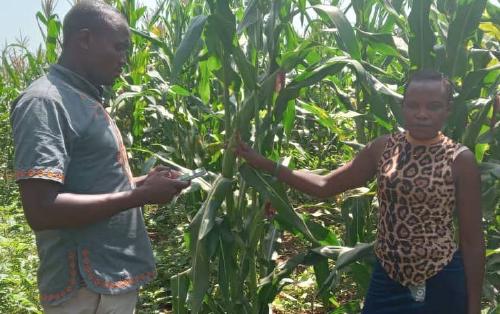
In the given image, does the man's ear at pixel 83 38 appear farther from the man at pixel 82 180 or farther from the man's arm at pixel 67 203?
the man's arm at pixel 67 203

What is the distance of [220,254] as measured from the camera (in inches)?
76.2

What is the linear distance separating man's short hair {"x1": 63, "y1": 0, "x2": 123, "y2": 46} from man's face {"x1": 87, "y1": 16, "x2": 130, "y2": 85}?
17 millimetres

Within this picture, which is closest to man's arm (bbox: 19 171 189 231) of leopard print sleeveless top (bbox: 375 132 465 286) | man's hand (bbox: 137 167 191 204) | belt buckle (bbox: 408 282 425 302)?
man's hand (bbox: 137 167 191 204)

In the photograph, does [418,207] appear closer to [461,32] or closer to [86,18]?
[461,32]

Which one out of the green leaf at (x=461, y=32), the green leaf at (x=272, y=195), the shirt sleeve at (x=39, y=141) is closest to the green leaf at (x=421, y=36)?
the green leaf at (x=461, y=32)

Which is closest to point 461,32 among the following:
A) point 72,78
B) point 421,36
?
point 421,36

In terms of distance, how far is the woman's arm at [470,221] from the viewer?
57.5 inches

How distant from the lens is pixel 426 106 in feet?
4.86

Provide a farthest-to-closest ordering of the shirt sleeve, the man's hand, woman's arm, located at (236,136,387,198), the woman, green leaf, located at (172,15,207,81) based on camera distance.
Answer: woman's arm, located at (236,136,387,198) < green leaf, located at (172,15,207,81) < the woman < the man's hand < the shirt sleeve

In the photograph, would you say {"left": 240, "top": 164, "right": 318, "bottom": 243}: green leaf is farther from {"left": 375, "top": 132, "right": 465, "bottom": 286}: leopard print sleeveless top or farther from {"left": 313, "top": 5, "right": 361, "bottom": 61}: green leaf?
{"left": 313, "top": 5, "right": 361, "bottom": 61}: green leaf

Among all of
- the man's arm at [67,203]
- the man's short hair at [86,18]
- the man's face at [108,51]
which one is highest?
the man's short hair at [86,18]

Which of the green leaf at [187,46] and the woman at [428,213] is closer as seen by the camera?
the woman at [428,213]

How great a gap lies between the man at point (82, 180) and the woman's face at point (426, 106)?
666mm

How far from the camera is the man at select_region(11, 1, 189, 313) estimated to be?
1252 mm
